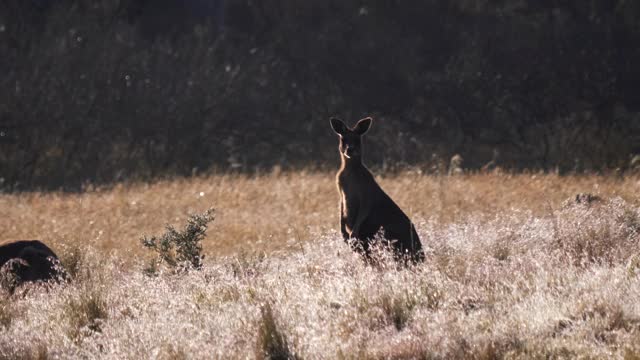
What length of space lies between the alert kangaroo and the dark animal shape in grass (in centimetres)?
256

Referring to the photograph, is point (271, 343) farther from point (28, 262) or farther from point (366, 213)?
point (28, 262)

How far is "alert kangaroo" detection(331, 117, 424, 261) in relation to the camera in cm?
892

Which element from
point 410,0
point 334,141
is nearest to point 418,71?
point 410,0

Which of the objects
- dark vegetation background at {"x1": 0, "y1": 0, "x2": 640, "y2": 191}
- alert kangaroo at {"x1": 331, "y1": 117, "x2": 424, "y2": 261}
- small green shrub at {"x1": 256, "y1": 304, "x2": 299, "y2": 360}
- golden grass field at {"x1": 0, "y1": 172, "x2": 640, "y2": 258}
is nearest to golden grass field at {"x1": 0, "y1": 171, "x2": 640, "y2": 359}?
small green shrub at {"x1": 256, "y1": 304, "x2": 299, "y2": 360}

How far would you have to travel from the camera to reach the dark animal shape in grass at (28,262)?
374 inches

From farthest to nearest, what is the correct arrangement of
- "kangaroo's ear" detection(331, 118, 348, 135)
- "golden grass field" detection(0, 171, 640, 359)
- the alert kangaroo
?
1. "kangaroo's ear" detection(331, 118, 348, 135)
2. the alert kangaroo
3. "golden grass field" detection(0, 171, 640, 359)

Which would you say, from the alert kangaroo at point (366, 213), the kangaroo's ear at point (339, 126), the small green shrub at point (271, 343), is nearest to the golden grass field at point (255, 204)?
the kangaroo's ear at point (339, 126)

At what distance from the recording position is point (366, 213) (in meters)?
9.16

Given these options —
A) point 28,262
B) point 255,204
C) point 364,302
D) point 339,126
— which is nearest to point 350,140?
point 339,126

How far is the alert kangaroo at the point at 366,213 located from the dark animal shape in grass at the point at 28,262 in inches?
101

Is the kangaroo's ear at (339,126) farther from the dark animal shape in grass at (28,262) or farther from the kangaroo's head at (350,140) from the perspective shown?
the dark animal shape in grass at (28,262)

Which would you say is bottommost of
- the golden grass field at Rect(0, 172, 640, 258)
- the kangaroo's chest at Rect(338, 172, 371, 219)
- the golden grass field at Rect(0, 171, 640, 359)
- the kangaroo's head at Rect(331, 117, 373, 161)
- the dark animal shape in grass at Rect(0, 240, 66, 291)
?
the golden grass field at Rect(0, 172, 640, 258)

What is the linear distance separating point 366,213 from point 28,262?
122 inches

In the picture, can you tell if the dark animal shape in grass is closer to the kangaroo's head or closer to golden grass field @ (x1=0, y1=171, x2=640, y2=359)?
golden grass field @ (x1=0, y1=171, x2=640, y2=359)
